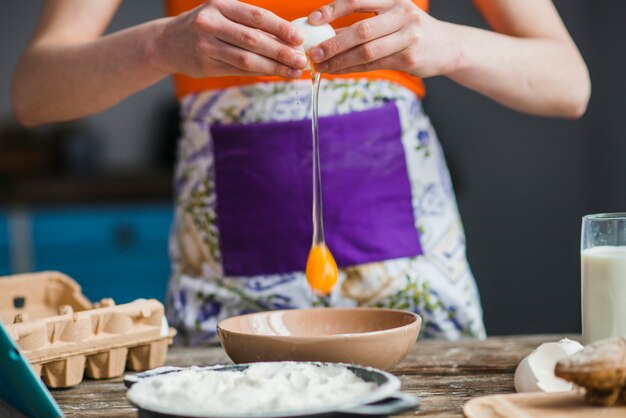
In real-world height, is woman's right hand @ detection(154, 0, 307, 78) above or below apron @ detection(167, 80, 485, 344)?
above

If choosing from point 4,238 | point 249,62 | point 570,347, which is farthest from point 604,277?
point 4,238

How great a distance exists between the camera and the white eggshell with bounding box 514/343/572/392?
2.84 feet

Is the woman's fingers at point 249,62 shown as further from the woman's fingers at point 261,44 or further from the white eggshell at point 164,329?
the white eggshell at point 164,329

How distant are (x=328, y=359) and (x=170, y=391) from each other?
0.67 feet

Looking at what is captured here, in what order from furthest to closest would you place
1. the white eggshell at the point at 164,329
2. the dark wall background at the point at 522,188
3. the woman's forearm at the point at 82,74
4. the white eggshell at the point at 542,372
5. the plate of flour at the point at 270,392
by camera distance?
the dark wall background at the point at 522,188 < the woman's forearm at the point at 82,74 < the white eggshell at the point at 164,329 < the white eggshell at the point at 542,372 < the plate of flour at the point at 270,392

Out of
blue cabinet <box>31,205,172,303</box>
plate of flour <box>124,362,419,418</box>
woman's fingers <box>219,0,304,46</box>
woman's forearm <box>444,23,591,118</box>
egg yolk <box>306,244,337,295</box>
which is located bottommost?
blue cabinet <box>31,205,172,303</box>

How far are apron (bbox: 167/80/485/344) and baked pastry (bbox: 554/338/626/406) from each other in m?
0.64

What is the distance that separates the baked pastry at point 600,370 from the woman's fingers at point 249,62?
0.50 metres

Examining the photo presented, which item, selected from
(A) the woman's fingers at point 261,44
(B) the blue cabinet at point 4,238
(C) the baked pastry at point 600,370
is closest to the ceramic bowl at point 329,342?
(C) the baked pastry at point 600,370

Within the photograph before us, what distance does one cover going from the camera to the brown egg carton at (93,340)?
966mm

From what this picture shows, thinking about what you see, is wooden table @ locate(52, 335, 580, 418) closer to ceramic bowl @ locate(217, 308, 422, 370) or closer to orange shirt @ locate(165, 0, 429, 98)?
ceramic bowl @ locate(217, 308, 422, 370)

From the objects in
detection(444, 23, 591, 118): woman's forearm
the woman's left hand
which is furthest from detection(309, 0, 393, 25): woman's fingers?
detection(444, 23, 591, 118): woman's forearm

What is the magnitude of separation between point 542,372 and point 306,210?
23.3 inches

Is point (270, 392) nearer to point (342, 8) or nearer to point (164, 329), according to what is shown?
point (164, 329)
